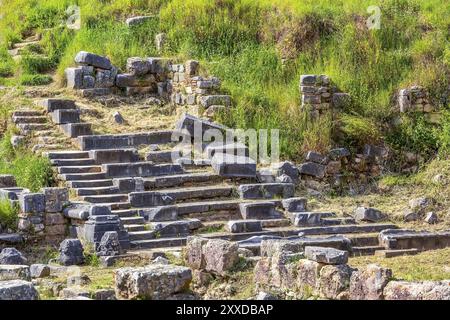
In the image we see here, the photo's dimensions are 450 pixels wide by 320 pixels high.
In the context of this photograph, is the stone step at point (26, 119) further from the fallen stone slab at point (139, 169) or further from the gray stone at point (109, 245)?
the gray stone at point (109, 245)

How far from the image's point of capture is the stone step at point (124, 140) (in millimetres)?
22344

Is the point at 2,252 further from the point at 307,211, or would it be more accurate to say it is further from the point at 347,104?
the point at 347,104

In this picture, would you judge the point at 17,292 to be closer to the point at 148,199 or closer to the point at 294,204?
the point at 148,199

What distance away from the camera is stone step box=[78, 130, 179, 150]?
73.3 ft

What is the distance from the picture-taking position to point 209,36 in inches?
1048

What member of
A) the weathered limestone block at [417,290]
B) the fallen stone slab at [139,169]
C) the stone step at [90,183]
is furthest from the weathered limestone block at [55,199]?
the weathered limestone block at [417,290]

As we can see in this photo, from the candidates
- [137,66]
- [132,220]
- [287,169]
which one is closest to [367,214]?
[287,169]

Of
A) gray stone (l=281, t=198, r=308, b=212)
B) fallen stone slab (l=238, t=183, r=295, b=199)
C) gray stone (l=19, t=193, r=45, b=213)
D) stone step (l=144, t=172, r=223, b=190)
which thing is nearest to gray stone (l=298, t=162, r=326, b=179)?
fallen stone slab (l=238, t=183, r=295, b=199)

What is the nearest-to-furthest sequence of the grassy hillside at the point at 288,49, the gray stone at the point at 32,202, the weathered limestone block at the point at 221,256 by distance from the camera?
the weathered limestone block at the point at 221,256
the gray stone at the point at 32,202
the grassy hillside at the point at 288,49

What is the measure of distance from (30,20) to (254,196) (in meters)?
8.80

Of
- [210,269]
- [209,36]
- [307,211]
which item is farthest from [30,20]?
[210,269]

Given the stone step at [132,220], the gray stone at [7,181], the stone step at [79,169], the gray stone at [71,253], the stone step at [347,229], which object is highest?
the stone step at [79,169]

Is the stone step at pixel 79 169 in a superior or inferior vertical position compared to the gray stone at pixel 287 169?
superior

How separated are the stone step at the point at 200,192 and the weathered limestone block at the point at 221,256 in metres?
5.71
